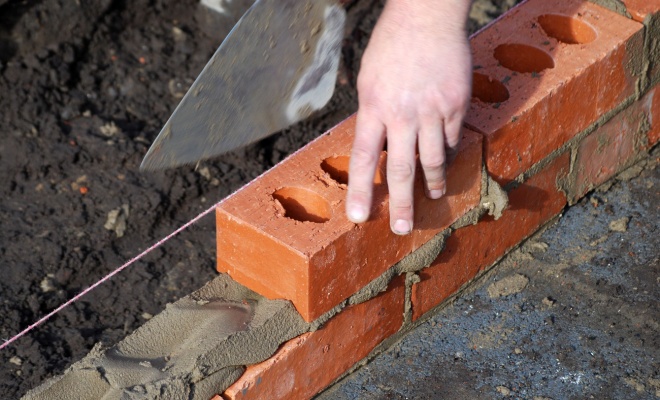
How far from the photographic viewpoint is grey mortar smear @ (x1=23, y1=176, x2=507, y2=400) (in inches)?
112

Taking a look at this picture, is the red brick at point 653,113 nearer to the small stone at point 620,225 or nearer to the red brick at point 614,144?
the red brick at point 614,144

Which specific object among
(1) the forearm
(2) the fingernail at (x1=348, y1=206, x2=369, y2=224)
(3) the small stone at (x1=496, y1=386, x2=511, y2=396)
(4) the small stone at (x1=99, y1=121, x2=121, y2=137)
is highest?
(1) the forearm

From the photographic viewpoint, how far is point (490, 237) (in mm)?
3633

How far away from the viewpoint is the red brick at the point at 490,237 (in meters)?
3.49

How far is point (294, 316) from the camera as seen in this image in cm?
305

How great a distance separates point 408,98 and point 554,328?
1.09m

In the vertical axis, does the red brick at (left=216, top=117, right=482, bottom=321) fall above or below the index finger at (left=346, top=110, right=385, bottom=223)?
below

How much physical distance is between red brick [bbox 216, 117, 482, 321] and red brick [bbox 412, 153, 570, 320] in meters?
0.18

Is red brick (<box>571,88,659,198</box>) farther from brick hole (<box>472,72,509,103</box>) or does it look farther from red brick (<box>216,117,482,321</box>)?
red brick (<box>216,117,482,321</box>)

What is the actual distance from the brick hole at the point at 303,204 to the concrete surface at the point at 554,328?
545mm

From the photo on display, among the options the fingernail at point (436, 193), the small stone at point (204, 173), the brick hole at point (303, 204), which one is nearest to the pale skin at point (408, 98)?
the fingernail at point (436, 193)

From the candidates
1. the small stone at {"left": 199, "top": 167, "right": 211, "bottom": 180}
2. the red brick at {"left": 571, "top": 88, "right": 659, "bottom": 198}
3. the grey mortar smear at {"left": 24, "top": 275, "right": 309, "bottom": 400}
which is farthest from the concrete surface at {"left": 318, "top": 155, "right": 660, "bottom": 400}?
the small stone at {"left": 199, "top": 167, "right": 211, "bottom": 180}

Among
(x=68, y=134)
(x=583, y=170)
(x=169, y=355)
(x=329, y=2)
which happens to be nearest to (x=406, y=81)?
(x=329, y=2)

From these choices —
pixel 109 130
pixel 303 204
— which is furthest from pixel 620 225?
pixel 109 130
